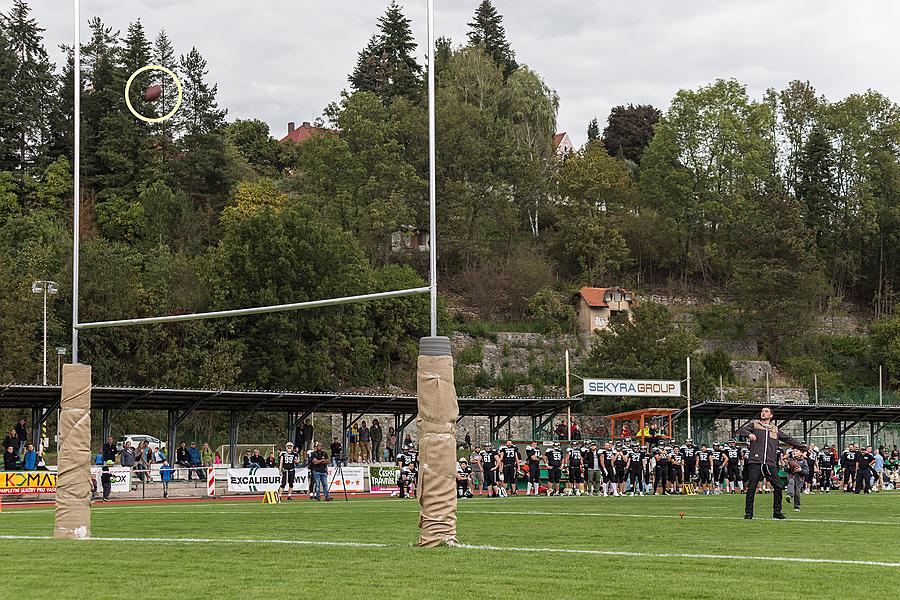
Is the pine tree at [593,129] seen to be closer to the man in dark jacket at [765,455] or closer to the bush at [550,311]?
the bush at [550,311]

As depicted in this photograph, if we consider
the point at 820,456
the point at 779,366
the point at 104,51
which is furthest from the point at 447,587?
the point at 779,366

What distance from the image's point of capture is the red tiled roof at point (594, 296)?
73.6 meters

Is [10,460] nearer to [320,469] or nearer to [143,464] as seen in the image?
[143,464]

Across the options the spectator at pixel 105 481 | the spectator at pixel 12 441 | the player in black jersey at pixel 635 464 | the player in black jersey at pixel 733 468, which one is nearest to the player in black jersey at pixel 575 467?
the player in black jersey at pixel 635 464

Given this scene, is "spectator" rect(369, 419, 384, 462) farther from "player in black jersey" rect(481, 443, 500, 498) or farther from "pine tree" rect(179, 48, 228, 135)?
"pine tree" rect(179, 48, 228, 135)

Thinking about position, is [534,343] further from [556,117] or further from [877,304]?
[877,304]

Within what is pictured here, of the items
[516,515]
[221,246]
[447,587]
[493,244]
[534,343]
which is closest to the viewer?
[447,587]

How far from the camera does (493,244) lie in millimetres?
81688

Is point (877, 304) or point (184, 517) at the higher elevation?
point (877, 304)

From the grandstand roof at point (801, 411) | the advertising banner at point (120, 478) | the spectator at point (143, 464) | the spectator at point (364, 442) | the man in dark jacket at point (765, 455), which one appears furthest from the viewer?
the grandstand roof at point (801, 411)

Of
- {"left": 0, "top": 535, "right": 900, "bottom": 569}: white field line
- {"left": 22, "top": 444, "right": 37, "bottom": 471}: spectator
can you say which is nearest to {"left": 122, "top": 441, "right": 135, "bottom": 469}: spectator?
{"left": 22, "top": 444, "right": 37, "bottom": 471}: spectator

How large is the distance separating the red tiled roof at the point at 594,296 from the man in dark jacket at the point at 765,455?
→ 56.2m

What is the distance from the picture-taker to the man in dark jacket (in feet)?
55.9

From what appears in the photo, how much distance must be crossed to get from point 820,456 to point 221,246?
113ft
